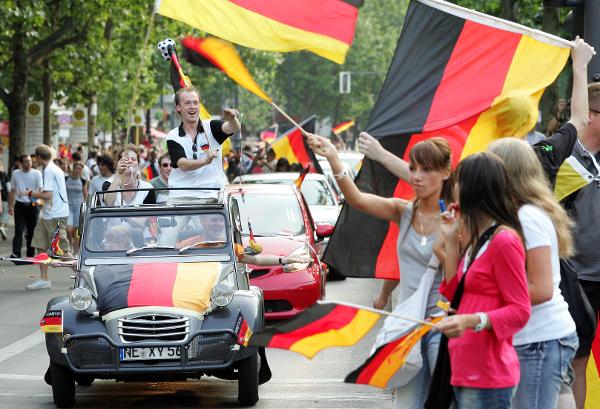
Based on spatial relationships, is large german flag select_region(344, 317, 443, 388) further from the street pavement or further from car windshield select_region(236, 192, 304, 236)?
car windshield select_region(236, 192, 304, 236)

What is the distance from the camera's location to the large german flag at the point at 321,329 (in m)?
5.36

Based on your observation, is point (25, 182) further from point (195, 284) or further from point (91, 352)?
point (91, 352)

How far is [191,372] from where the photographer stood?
31.9 ft

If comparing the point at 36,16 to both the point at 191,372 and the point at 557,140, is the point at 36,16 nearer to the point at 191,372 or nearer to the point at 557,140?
the point at 191,372

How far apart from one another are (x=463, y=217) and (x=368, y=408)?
187 inches

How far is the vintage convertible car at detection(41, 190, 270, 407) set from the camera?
968cm

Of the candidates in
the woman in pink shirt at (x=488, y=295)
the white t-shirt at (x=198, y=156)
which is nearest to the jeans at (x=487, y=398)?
the woman in pink shirt at (x=488, y=295)

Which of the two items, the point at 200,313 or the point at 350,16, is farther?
the point at 200,313

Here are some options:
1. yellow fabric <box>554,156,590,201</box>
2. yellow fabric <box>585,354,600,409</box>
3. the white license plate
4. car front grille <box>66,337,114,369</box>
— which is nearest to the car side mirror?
the white license plate

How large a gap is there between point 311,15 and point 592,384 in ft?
8.81

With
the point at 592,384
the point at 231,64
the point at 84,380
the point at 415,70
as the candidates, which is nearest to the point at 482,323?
the point at 231,64

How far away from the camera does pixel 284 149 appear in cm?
2323

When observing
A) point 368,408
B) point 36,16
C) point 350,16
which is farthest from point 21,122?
point 350,16

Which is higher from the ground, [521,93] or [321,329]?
[521,93]
